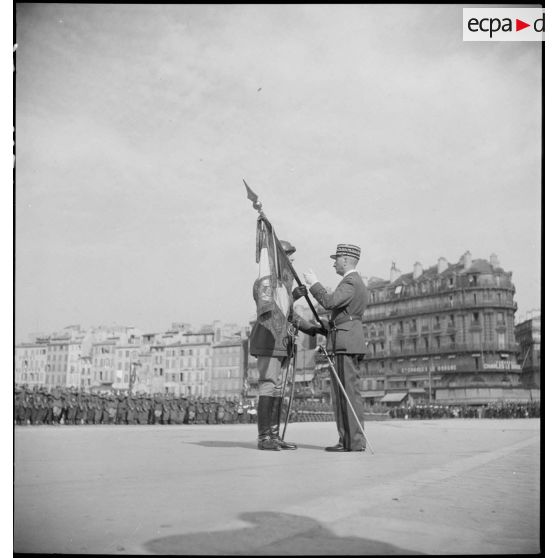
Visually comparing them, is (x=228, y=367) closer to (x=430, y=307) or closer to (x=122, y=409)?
(x=430, y=307)

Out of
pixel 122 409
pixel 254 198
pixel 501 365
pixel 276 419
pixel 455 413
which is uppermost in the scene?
pixel 254 198

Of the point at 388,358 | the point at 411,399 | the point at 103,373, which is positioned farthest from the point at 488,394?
the point at 103,373

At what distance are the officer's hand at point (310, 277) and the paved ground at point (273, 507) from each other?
72.3 inches

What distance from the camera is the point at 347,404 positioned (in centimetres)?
666

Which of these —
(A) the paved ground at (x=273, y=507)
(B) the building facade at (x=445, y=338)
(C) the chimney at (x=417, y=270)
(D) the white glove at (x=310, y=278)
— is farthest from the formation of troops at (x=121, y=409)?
(C) the chimney at (x=417, y=270)

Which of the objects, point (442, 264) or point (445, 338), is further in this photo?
point (442, 264)

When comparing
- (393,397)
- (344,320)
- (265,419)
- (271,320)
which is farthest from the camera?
(393,397)

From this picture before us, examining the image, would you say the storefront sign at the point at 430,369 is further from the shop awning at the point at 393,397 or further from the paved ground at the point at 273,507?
the paved ground at the point at 273,507

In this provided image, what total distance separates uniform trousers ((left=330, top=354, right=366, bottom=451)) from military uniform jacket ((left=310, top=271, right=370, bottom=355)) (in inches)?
4.8

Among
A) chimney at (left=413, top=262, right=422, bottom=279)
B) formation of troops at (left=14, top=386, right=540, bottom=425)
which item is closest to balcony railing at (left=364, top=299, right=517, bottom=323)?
chimney at (left=413, top=262, right=422, bottom=279)

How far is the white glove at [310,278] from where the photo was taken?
671 centimetres

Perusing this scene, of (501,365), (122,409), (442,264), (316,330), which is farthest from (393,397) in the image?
(316,330)

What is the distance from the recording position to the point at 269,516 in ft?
11.0

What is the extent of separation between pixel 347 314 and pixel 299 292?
1.77ft
